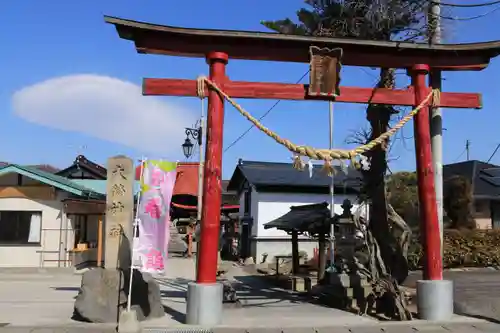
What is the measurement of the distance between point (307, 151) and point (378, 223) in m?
4.76

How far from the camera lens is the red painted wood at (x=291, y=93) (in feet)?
34.6

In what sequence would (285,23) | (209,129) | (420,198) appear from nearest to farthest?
(209,129), (420,198), (285,23)

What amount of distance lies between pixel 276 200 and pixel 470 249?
1153 cm

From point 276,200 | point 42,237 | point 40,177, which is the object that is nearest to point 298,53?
point 40,177

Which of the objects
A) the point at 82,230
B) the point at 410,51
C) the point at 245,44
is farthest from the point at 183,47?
the point at 82,230

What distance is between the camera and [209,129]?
10.5 meters

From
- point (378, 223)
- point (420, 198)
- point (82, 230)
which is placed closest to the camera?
point (420, 198)

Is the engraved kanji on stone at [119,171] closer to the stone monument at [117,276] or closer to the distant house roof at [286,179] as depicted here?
the stone monument at [117,276]

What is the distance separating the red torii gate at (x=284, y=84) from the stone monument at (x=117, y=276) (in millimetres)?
1520

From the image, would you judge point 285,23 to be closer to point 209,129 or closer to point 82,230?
point 209,129

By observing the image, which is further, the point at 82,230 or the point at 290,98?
the point at 82,230

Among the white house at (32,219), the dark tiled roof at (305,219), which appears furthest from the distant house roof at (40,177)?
the dark tiled roof at (305,219)

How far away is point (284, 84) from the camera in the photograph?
1101cm

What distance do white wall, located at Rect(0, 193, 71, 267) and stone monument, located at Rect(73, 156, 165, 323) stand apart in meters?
12.0
